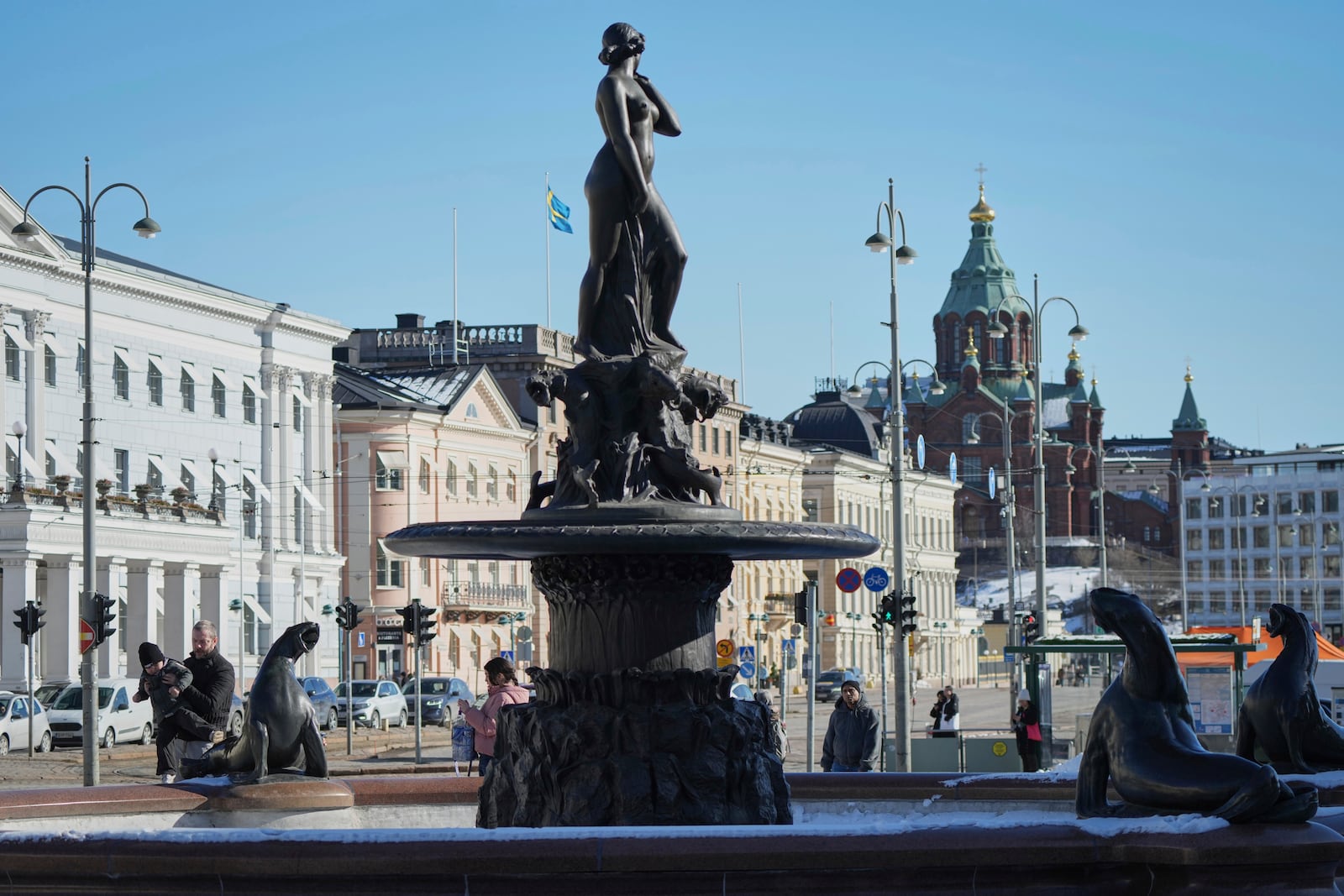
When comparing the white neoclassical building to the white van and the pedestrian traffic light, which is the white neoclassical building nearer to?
the white van

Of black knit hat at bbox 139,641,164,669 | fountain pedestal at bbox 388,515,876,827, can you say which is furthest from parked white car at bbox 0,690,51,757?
fountain pedestal at bbox 388,515,876,827

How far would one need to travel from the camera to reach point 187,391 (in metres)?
71.4

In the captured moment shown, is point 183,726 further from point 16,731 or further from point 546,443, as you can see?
point 546,443

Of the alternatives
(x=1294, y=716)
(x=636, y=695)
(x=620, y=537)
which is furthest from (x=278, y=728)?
(x=1294, y=716)

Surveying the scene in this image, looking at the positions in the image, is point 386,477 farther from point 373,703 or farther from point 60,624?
point 373,703

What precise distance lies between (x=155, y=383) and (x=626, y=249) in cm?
5869

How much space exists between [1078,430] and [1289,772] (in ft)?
577

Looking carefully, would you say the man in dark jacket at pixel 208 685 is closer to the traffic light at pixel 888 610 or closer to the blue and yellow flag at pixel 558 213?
the traffic light at pixel 888 610

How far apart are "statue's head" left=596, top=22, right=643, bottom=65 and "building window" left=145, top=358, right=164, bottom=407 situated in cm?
5769

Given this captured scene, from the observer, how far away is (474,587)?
86.2m

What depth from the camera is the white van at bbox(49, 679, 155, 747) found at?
150 ft

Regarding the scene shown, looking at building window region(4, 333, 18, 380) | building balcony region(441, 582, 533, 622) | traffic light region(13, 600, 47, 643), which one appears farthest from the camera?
building balcony region(441, 582, 533, 622)

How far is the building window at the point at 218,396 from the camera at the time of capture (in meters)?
72.9

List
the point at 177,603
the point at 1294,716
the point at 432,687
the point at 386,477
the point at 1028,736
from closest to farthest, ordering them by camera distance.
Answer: the point at 1294,716, the point at 1028,736, the point at 432,687, the point at 177,603, the point at 386,477
